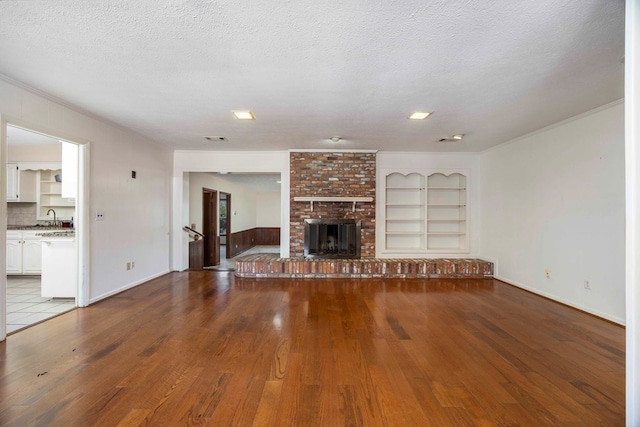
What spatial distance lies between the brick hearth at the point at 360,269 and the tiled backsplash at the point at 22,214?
4410mm

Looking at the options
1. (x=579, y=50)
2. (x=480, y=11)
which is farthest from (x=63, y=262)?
(x=579, y=50)

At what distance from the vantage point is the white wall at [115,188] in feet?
10.2

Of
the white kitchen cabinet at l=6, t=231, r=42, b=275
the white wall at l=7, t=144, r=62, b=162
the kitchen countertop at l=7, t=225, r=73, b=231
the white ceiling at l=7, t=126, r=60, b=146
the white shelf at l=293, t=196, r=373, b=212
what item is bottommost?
the white kitchen cabinet at l=6, t=231, r=42, b=275

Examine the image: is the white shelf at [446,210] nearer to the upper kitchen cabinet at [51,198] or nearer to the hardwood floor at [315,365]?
the hardwood floor at [315,365]

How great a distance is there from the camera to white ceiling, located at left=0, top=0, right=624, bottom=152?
5.91ft

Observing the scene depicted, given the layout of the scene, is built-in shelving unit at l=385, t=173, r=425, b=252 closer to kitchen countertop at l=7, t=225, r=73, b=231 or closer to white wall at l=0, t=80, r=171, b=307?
white wall at l=0, t=80, r=171, b=307

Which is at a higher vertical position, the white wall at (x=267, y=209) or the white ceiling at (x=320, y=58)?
the white ceiling at (x=320, y=58)

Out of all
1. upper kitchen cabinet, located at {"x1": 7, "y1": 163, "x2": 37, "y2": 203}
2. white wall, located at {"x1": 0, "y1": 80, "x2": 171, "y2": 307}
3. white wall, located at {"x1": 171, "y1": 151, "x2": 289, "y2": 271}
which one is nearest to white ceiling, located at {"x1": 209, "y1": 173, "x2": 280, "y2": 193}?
white wall, located at {"x1": 171, "y1": 151, "x2": 289, "y2": 271}

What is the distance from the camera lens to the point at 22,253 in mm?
5230

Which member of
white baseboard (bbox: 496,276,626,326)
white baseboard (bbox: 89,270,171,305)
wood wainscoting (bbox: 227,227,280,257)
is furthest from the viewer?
wood wainscoting (bbox: 227,227,280,257)

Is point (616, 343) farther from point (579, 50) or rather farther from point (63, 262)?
point (63, 262)

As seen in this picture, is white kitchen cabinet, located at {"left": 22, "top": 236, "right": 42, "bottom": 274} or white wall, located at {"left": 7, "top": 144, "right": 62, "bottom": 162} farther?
white wall, located at {"left": 7, "top": 144, "right": 62, "bottom": 162}

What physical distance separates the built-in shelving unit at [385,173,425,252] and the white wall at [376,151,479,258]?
192 mm

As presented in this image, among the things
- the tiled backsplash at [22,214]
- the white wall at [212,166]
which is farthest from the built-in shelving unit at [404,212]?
the tiled backsplash at [22,214]
